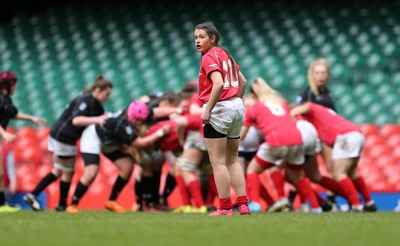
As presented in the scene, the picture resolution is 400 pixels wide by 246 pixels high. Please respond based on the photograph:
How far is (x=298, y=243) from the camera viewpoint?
4863 mm

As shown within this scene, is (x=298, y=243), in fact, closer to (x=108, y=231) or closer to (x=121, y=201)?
(x=108, y=231)

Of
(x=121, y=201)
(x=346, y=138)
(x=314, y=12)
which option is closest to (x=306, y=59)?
(x=314, y=12)

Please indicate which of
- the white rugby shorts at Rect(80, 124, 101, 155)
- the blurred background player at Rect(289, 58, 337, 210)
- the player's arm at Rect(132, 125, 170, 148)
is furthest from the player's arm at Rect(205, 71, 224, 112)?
the blurred background player at Rect(289, 58, 337, 210)

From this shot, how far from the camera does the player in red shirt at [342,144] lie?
9.86 m

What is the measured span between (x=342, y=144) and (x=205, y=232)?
4.74 meters

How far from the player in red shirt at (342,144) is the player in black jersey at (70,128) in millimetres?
2360

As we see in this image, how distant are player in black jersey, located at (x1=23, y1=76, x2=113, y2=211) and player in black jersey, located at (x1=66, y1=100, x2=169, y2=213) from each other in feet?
0.46

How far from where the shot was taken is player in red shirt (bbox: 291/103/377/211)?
388 inches

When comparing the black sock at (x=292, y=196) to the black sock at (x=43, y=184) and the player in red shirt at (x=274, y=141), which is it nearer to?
the player in red shirt at (x=274, y=141)

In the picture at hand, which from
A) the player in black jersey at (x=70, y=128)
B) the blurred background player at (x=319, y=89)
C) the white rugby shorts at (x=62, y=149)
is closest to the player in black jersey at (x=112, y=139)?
the player in black jersey at (x=70, y=128)

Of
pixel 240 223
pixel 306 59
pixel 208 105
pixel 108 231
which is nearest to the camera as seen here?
pixel 108 231

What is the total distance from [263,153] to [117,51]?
32.7ft

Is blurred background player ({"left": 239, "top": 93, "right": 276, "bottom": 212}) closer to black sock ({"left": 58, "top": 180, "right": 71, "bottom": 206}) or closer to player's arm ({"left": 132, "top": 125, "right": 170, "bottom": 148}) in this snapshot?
player's arm ({"left": 132, "top": 125, "right": 170, "bottom": 148})

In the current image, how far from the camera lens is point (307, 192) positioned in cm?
1001
